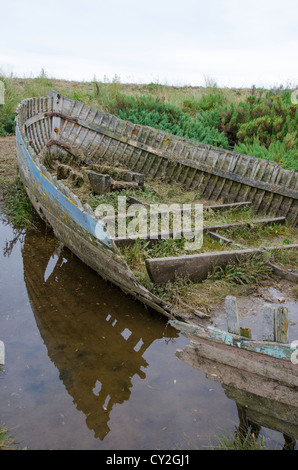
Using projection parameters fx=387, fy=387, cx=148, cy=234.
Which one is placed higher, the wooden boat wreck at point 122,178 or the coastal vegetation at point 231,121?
the coastal vegetation at point 231,121

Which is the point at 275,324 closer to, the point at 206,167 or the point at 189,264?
the point at 189,264

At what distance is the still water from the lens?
9.48 ft

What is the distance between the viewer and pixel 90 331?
13.5 feet

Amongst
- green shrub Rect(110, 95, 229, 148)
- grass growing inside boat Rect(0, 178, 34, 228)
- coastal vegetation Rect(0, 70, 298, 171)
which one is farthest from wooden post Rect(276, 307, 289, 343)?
green shrub Rect(110, 95, 229, 148)

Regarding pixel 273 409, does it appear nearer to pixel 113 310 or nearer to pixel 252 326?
pixel 252 326

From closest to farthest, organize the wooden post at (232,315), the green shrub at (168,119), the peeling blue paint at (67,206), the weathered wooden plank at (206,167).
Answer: the wooden post at (232,315) → the peeling blue paint at (67,206) → the weathered wooden plank at (206,167) → the green shrub at (168,119)

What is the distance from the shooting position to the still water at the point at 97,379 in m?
2.89

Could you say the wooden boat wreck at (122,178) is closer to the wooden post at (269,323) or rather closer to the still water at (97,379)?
the still water at (97,379)

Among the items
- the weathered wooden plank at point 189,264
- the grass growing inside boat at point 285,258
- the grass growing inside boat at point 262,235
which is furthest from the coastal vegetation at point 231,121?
the weathered wooden plank at point 189,264

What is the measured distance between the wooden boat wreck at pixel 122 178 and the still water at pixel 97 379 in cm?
37

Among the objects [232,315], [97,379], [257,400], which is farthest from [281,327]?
[97,379]

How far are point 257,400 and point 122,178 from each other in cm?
565

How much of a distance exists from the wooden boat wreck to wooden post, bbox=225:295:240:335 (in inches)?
45.6
